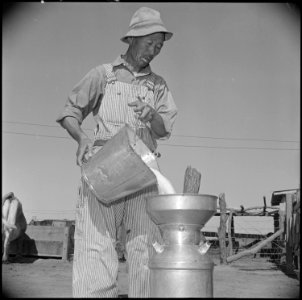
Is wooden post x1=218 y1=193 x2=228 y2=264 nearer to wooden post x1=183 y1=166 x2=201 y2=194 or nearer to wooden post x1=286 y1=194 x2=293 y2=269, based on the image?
wooden post x1=286 y1=194 x2=293 y2=269

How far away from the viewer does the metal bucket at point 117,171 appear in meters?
1.87

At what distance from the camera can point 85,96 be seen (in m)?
2.26

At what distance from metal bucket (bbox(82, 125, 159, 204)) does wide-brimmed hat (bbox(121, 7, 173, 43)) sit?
1.74ft

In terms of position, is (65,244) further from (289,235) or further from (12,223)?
(289,235)

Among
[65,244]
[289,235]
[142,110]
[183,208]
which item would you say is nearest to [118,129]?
[142,110]

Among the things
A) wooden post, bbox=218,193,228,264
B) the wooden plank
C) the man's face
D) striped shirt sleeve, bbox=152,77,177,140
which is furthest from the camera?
wooden post, bbox=218,193,228,264

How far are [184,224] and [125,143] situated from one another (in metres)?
0.42

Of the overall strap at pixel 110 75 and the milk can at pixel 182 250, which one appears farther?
the overall strap at pixel 110 75

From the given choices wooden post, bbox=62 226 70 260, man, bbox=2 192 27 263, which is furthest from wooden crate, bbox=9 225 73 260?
man, bbox=2 192 27 263

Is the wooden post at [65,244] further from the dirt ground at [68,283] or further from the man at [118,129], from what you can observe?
the man at [118,129]

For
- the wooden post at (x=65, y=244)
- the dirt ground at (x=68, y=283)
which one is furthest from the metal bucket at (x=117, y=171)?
the wooden post at (x=65, y=244)

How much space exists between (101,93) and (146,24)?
1.35 ft

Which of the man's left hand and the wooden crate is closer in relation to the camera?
the man's left hand

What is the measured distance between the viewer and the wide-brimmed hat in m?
2.17
